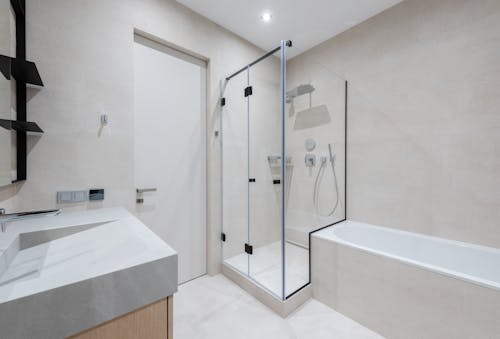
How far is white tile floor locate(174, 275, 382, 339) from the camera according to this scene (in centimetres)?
152

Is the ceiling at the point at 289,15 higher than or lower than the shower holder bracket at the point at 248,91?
higher

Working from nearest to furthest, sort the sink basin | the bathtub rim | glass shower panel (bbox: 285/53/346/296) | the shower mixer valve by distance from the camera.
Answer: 1. the sink basin
2. the bathtub rim
3. glass shower panel (bbox: 285/53/346/296)
4. the shower mixer valve

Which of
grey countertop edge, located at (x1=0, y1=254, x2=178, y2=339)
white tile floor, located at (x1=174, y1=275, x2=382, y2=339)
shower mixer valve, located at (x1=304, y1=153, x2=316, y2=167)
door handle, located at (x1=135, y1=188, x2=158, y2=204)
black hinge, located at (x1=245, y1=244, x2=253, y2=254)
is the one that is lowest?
white tile floor, located at (x1=174, y1=275, x2=382, y2=339)

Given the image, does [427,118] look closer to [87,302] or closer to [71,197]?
[87,302]

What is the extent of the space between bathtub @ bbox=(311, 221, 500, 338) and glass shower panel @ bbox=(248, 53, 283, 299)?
1.46 feet

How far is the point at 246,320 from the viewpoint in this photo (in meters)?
1.65

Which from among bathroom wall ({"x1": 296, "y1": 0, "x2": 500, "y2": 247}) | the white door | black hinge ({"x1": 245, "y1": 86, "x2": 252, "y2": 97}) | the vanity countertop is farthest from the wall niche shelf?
bathroom wall ({"x1": 296, "y1": 0, "x2": 500, "y2": 247})

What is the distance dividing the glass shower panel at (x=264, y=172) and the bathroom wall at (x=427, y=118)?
38.3 inches

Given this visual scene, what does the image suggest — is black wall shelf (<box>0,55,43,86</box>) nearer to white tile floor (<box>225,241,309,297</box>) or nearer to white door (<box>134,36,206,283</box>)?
white door (<box>134,36,206,283</box>)

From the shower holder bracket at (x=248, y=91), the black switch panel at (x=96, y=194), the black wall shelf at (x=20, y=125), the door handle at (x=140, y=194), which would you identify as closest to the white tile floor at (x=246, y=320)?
the door handle at (x=140, y=194)

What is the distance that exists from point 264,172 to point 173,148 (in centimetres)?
97

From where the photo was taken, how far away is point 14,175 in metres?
1.25

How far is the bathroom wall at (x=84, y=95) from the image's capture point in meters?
1.38

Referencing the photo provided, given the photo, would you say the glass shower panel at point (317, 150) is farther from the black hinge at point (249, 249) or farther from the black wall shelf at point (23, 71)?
the black wall shelf at point (23, 71)
